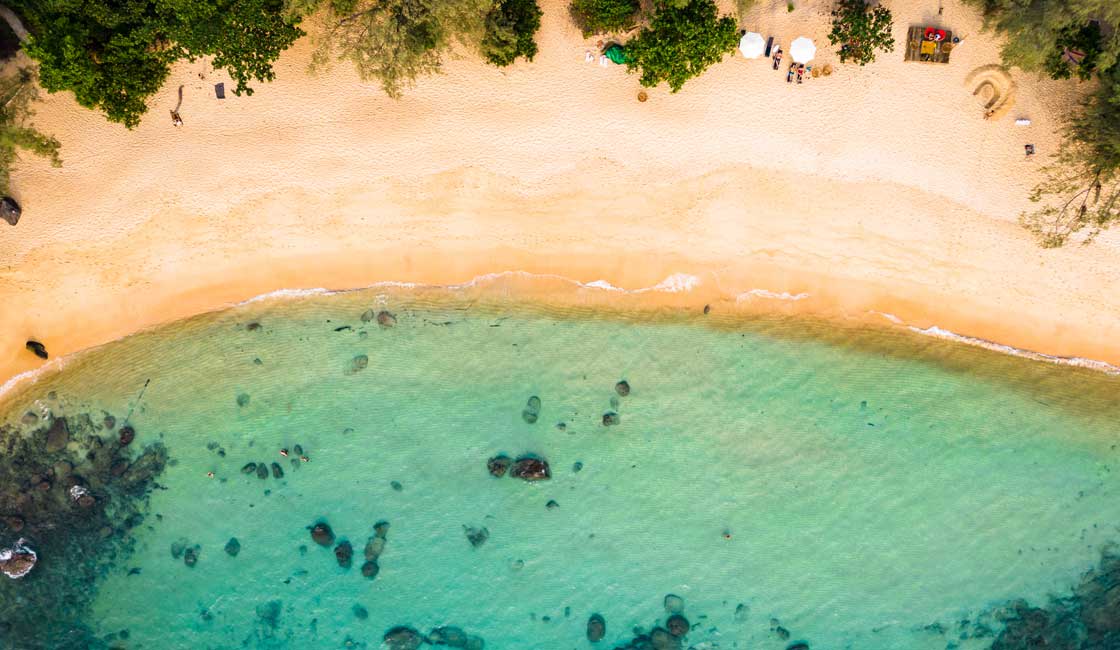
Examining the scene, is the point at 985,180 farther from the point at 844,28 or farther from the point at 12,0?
the point at 12,0

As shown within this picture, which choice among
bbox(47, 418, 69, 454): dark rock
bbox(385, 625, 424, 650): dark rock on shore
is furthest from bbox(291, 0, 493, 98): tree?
bbox(385, 625, 424, 650): dark rock on shore

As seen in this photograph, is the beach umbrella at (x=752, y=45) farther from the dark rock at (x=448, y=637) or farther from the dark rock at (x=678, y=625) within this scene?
the dark rock at (x=448, y=637)

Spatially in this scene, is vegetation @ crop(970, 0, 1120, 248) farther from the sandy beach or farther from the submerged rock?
the submerged rock

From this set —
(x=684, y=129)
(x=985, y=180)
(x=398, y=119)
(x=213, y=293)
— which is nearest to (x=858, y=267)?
(x=985, y=180)

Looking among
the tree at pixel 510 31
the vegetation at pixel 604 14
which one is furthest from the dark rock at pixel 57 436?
the vegetation at pixel 604 14

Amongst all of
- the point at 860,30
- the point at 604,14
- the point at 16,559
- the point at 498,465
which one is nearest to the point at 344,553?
the point at 498,465

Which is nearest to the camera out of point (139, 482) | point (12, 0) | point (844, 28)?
point (12, 0)
